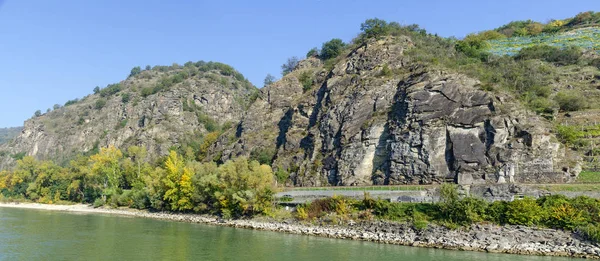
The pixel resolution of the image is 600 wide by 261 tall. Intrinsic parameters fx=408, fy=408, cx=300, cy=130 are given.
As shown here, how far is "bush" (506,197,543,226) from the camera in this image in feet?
116

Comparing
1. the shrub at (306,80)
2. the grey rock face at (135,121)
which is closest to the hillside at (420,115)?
the shrub at (306,80)

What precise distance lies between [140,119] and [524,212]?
369 feet

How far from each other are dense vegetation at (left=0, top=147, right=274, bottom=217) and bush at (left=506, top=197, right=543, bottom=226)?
26.8 metres

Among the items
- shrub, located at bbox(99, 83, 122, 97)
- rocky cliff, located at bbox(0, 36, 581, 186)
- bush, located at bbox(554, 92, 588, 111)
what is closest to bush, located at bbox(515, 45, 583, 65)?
bush, located at bbox(554, 92, 588, 111)

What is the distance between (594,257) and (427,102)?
29.9 meters

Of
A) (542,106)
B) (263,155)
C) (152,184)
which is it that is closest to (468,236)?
(542,106)

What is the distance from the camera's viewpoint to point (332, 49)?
97625 mm

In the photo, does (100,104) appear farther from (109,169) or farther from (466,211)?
(466,211)

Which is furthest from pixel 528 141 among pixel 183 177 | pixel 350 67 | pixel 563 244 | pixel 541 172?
pixel 183 177

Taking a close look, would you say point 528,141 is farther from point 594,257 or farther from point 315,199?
point 315,199

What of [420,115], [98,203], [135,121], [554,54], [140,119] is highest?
[554,54]

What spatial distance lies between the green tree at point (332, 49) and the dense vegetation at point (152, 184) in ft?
126

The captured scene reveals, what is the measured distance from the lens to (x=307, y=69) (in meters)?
93.4

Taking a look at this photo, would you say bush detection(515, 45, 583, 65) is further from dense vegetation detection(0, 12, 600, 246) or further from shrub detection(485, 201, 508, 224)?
shrub detection(485, 201, 508, 224)
